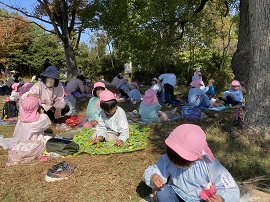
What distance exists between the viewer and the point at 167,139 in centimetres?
221

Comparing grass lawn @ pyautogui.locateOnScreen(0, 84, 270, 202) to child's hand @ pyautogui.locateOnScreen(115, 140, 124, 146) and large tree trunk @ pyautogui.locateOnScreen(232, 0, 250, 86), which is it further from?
large tree trunk @ pyautogui.locateOnScreen(232, 0, 250, 86)

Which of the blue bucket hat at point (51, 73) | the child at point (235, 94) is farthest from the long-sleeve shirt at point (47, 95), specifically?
the child at point (235, 94)

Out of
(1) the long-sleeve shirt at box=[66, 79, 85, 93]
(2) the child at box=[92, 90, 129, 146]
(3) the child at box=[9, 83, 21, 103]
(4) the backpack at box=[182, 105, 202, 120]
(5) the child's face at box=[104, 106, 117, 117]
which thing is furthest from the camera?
(1) the long-sleeve shirt at box=[66, 79, 85, 93]

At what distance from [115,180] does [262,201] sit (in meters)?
1.81

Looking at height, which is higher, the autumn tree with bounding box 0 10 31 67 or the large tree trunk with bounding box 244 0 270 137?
the autumn tree with bounding box 0 10 31 67

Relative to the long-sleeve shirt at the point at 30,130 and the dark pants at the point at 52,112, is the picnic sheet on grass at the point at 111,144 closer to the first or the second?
the long-sleeve shirt at the point at 30,130

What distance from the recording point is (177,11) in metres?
12.2

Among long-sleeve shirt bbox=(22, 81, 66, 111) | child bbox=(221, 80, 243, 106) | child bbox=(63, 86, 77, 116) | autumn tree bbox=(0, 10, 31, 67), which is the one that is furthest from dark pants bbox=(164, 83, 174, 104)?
autumn tree bbox=(0, 10, 31, 67)

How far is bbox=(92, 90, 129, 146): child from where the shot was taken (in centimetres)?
469

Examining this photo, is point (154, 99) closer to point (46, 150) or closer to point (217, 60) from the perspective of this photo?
point (46, 150)

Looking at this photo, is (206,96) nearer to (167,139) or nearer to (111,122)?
(111,122)

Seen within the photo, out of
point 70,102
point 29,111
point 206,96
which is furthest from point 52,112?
point 206,96

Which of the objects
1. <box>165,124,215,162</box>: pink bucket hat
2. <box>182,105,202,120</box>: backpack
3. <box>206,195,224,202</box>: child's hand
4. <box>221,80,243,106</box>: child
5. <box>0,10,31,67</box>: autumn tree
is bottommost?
<box>182,105,202,120</box>: backpack

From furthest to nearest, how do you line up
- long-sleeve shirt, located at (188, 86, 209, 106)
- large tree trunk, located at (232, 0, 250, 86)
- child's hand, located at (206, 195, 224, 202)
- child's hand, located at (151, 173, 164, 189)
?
large tree trunk, located at (232, 0, 250, 86), long-sleeve shirt, located at (188, 86, 209, 106), child's hand, located at (151, 173, 164, 189), child's hand, located at (206, 195, 224, 202)
